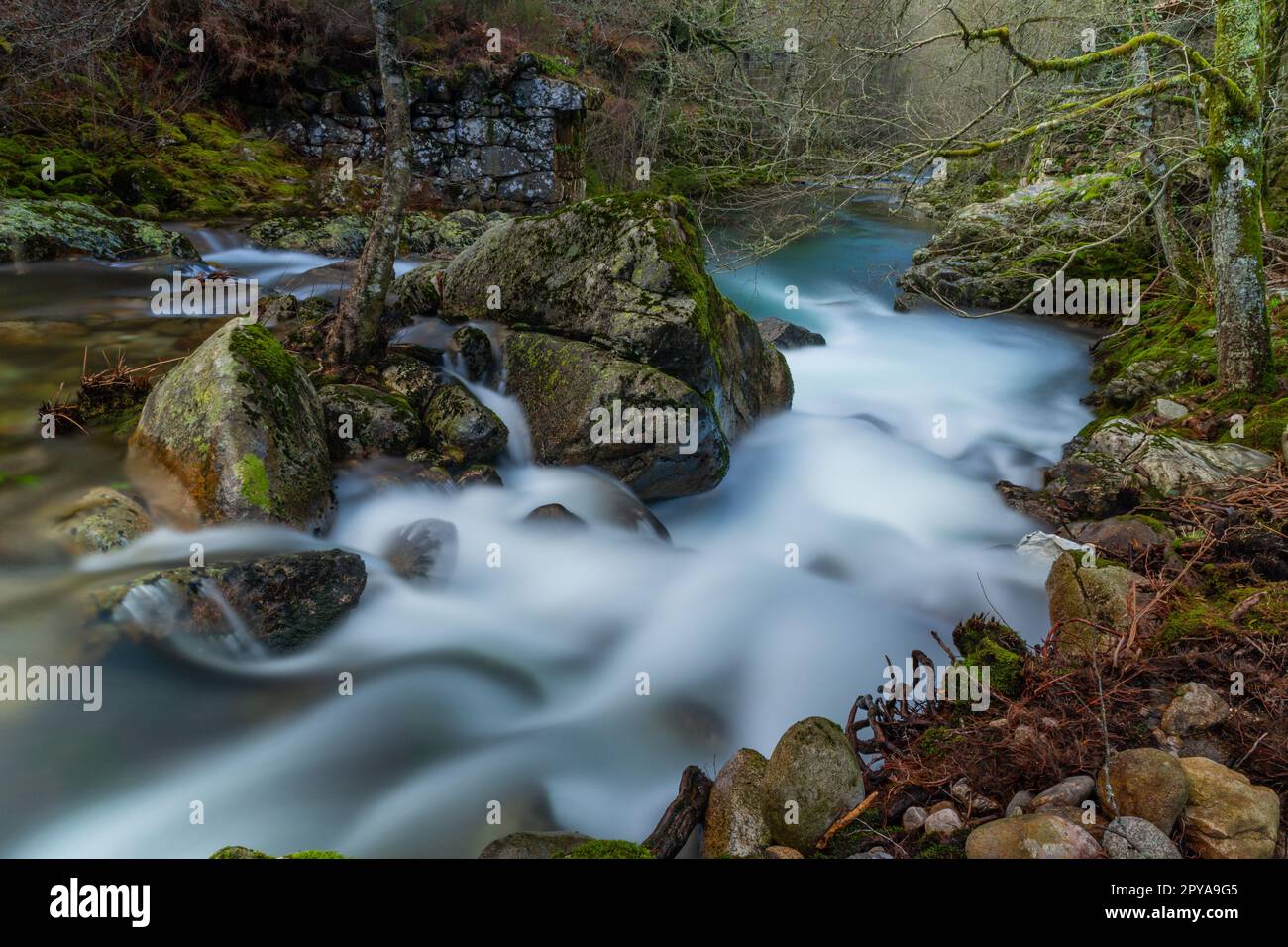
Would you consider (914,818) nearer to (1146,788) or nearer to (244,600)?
(1146,788)

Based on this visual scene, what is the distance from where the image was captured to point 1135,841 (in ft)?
8.05

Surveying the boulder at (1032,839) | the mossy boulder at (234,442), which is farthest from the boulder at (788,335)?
the boulder at (1032,839)

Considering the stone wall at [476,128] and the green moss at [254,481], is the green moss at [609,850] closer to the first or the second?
the green moss at [254,481]

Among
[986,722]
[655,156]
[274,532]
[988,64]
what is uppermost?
[988,64]

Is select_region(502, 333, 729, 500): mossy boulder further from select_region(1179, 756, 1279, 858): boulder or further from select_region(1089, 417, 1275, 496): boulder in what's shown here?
select_region(1179, 756, 1279, 858): boulder

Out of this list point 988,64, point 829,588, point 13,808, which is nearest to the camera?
point 13,808

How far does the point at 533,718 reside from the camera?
4.66 meters

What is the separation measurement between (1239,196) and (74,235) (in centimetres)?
1429

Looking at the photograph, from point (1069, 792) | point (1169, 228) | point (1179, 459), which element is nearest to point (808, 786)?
point (1069, 792)

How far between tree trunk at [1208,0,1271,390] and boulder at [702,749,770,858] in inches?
251

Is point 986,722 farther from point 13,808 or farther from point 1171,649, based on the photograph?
point 13,808

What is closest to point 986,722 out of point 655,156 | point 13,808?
point 13,808

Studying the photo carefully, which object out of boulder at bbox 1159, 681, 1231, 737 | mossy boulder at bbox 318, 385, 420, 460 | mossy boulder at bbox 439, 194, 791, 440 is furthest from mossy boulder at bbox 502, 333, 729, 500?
boulder at bbox 1159, 681, 1231, 737

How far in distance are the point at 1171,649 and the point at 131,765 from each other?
18.2 feet
